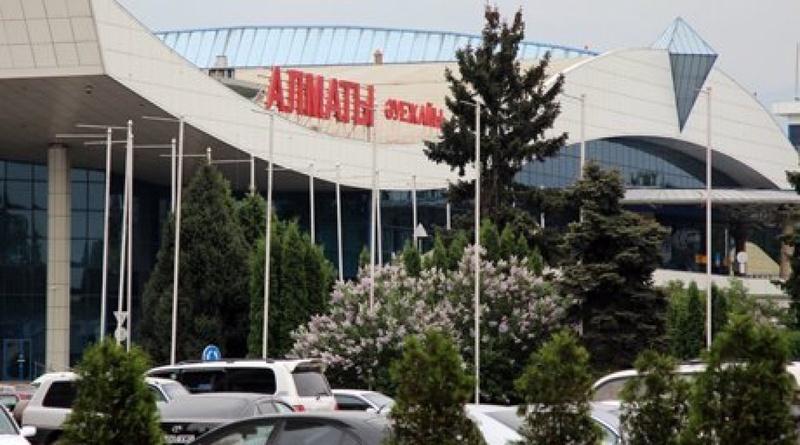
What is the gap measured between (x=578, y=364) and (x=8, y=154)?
59.4m

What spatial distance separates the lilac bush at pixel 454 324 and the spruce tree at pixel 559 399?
95.1 ft

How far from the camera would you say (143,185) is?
80.8 metres

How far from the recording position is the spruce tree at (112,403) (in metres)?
18.8

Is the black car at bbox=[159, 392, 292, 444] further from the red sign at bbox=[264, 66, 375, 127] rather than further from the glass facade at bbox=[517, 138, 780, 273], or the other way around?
the glass facade at bbox=[517, 138, 780, 273]

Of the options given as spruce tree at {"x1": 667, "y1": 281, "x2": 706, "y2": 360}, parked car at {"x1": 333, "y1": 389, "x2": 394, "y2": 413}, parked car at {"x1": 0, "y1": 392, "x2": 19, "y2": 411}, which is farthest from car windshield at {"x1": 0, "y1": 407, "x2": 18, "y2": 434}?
spruce tree at {"x1": 667, "y1": 281, "x2": 706, "y2": 360}

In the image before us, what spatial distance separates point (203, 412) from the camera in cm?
2656

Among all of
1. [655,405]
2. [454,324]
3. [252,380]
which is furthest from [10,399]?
[655,405]

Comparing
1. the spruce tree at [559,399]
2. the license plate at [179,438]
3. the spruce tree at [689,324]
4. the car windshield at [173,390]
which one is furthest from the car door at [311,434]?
the spruce tree at [689,324]

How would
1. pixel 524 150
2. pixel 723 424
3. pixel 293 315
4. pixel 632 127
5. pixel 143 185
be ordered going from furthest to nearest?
1. pixel 632 127
2. pixel 143 185
3. pixel 524 150
4. pixel 293 315
5. pixel 723 424

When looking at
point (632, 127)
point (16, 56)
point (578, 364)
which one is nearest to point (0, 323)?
point (16, 56)

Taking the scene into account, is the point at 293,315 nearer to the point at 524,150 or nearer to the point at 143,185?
the point at 524,150

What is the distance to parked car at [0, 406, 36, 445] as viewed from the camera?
73.2 ft

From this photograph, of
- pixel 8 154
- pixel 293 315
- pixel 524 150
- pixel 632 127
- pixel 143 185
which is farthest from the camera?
pixel 632 127

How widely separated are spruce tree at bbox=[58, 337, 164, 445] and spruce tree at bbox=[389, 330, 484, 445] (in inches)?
107
